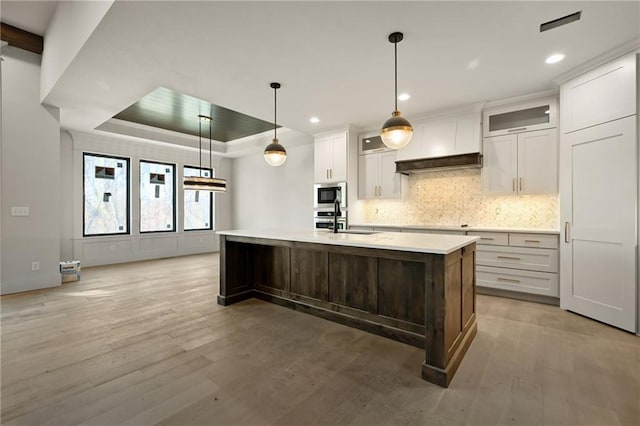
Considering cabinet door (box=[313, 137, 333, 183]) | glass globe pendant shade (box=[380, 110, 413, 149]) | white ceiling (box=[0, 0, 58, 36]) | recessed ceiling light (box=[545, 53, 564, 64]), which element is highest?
white ceiling (box=[0, 0, 58, 36])

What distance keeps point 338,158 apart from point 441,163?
72.0 inches

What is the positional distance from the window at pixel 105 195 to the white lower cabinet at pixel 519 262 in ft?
23.2

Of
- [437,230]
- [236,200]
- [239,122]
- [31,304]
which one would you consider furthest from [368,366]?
[236,200]

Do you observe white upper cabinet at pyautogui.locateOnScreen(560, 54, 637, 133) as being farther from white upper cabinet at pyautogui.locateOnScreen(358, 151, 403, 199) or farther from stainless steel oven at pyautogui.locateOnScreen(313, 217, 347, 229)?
stainless steel oven at pyautogui.locateOnScreen(313, 217, 347, 229)

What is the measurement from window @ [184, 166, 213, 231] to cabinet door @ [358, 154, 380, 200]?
14.5 feet

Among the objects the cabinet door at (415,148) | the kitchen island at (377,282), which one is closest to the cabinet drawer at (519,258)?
the kitchen island at (377,282)

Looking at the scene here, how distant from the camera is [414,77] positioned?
3334mm

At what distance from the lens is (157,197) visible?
23.2 ft

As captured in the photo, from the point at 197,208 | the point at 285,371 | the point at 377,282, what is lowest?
the point at 285,371

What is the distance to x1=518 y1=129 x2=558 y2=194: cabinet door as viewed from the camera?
3674mm

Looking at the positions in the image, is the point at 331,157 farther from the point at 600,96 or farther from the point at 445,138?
the point at 600,96

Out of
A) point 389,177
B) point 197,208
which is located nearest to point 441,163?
point 389,177

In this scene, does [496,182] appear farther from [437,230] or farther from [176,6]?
[176,6]

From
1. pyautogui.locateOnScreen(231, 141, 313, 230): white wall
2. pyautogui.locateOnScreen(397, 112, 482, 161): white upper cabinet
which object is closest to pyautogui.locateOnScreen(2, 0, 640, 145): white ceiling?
pyautogui.locateOnScreen(397, 112, 482, 161): white upper cabinet
